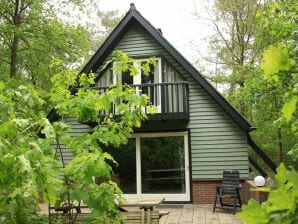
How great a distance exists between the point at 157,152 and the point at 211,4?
1213 centimetres

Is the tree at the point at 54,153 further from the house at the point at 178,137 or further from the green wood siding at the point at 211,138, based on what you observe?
the green wood siding at the point at 211,138

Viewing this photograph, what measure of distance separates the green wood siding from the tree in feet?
23.3

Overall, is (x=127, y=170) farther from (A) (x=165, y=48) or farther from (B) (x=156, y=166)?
(A) (x=165, y=48)

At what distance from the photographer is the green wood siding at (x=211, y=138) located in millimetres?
11094

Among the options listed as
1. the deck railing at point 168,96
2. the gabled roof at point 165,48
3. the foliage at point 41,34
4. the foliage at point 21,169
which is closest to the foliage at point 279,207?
the foliage at point 21,169

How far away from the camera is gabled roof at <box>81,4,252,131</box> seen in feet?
36.2

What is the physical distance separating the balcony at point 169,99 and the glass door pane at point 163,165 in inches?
39.1

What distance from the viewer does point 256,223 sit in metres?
0.80

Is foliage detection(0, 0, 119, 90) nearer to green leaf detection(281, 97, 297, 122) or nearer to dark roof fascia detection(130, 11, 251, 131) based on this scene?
dark roof fascia detection(130, 11, 251, 131)

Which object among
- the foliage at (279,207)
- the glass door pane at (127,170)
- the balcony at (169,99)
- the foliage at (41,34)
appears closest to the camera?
the foliage at (279,207)

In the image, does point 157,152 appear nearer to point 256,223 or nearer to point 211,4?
point 256,223

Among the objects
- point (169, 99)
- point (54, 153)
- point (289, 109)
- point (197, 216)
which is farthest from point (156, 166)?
point (289, 109)

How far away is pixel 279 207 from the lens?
79 cm

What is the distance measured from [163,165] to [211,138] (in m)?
1.66
